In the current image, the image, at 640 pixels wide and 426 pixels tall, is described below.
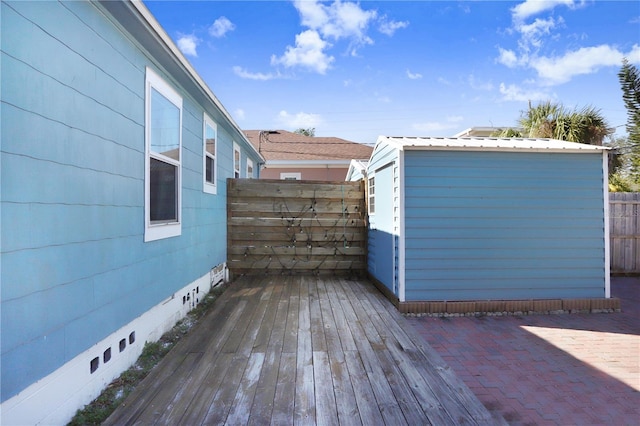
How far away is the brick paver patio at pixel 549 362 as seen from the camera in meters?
2.21

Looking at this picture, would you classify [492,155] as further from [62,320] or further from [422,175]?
[62,320]

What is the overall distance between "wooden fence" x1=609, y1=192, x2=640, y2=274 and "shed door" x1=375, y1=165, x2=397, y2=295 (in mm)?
4817

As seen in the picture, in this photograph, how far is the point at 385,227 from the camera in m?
5.01

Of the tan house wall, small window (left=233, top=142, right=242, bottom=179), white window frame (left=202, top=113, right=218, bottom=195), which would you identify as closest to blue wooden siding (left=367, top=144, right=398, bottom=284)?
white window frame (left=202, top=113, right=218, bottom=195)

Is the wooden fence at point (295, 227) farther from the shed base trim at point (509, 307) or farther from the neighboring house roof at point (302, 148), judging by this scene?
the neighboring house roof at point (302, 148)

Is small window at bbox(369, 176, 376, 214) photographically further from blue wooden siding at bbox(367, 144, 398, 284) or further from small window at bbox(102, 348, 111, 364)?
small window at bbox(102, 348, 111, 364)

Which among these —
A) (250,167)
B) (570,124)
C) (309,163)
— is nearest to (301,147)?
(309,163)

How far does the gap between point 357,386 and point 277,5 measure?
23.4 ft

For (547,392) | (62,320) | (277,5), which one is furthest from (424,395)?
(277,5)

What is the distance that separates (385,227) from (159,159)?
3299mm

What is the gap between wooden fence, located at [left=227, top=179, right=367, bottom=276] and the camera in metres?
6.30

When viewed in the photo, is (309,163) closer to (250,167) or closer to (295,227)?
(250,167)

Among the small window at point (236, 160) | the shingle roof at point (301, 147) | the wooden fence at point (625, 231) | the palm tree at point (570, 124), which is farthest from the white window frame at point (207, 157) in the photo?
the palm tree at point (570, 124)

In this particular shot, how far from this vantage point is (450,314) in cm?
421
